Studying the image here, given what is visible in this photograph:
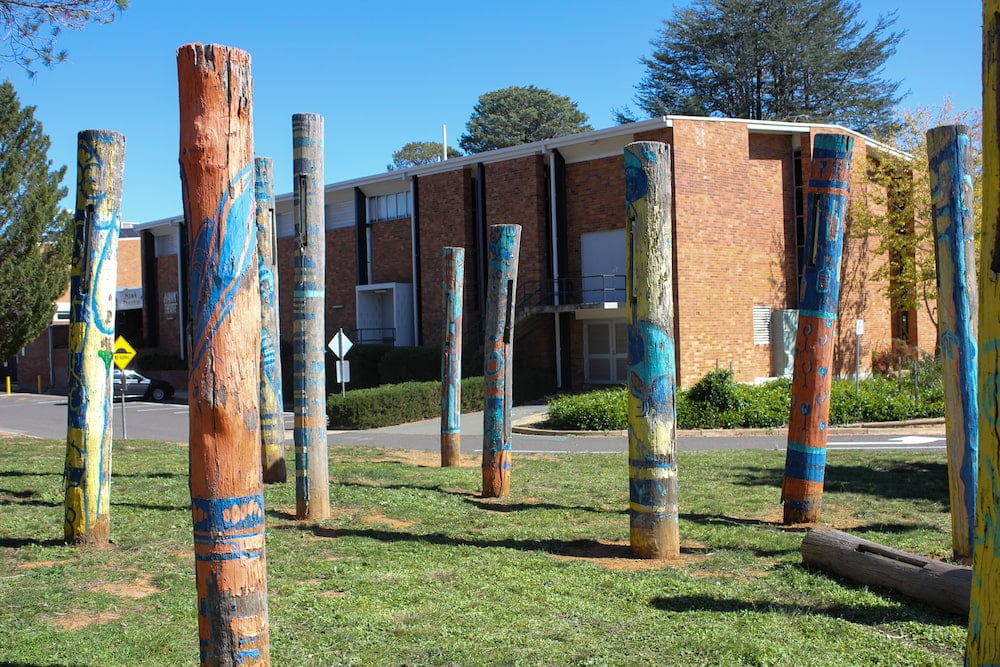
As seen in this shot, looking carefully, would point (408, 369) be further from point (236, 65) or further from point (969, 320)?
point (236, 65)

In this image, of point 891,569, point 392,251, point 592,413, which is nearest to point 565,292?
point 592,413

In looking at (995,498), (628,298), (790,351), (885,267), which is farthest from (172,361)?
(995,498)

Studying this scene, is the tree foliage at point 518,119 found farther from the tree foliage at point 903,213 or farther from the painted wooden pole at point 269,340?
the painted wooden pole at point 269,340

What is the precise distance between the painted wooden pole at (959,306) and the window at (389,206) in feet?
92.4

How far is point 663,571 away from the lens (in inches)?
245

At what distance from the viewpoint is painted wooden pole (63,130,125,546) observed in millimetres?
6953

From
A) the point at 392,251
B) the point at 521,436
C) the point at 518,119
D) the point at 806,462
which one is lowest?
the point at 521,436

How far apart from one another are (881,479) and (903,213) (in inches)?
794

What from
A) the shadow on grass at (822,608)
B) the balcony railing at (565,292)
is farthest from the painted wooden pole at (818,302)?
the balcony railing at (565,292)

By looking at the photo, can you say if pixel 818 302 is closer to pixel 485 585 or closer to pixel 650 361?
pixel 650 361

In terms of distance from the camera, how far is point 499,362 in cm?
975

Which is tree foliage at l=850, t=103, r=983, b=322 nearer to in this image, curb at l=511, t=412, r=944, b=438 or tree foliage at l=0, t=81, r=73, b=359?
curb at l=511, t=412, r=944, b=438

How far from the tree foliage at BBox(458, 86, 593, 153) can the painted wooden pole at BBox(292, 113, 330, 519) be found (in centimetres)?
4858

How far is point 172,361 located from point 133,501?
112 feet
